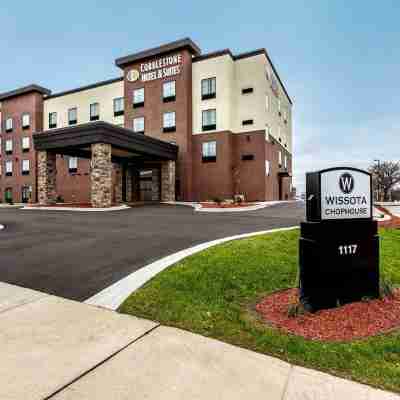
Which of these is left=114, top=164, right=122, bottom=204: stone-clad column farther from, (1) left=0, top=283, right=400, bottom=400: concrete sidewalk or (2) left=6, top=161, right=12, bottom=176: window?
(1) left=0, top=283, right=400, bottom=400: concrete sidewalk

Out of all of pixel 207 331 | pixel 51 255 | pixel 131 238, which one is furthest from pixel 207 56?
pixel 207 331

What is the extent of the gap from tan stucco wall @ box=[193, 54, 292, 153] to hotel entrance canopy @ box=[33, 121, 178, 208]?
240 inches

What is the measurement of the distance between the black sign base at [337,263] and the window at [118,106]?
33117mm

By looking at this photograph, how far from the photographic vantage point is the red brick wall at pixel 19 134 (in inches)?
1489

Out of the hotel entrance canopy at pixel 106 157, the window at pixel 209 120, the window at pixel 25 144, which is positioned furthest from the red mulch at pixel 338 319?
the window at pixel 25 144

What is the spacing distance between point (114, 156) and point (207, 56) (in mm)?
14664

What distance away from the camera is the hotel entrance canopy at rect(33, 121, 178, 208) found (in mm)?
21141

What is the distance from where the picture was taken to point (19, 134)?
1547 inches

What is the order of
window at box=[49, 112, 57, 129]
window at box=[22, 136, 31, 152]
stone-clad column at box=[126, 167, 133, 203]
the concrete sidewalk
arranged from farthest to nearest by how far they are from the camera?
window at box=[22, 136, 31, 152], window at box=[49, 112, 57, 129], stone-clad column at box=[126, 167, 133, 203], the concrete sidewalk

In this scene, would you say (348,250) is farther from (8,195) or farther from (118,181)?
(8,195)

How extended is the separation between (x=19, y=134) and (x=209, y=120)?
2995 cm

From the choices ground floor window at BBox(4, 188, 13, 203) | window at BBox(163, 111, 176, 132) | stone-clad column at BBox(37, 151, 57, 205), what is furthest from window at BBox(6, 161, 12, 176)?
window at BBox(163, 111, 176, 132)

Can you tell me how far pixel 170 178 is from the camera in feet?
91.3

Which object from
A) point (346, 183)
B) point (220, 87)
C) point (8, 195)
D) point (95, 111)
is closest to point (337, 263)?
point (346, 183)
